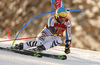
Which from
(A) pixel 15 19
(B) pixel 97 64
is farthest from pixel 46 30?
(A) pixel 15 19

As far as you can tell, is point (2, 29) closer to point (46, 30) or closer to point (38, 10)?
point (38, 10)

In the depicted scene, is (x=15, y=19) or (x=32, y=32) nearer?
(x=32, y=32)

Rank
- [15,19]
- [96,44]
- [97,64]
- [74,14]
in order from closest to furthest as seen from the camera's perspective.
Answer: [97,64]
[96,44]
[74,14]
[15,19]

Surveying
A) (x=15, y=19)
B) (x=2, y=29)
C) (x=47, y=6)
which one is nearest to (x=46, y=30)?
(x=47, y=6)

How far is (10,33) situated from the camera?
6070 millimetres

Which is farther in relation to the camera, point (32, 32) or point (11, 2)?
point (11, 2)

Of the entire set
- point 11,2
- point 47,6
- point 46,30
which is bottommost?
point 46,30

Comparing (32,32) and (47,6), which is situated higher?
(47,6)

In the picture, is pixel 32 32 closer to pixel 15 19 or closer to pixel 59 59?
pixel 15 19

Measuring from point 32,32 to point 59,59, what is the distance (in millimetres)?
3138

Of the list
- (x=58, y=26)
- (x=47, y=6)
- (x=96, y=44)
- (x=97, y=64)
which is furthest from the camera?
(x=47, y=6)

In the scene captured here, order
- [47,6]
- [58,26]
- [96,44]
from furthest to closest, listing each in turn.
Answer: [47,6] → [96,44] → [58,26]

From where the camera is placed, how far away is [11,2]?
20.7ft

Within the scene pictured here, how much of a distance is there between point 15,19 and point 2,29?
0.75 meters
